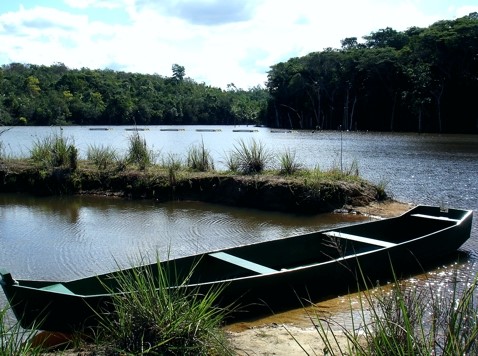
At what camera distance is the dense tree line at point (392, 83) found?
4866cm

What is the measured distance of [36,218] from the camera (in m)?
11.6

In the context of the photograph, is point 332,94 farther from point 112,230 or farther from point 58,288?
point 58,288

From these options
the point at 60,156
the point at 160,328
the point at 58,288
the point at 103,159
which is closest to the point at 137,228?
the point at 103,159

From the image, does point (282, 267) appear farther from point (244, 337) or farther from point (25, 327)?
point (25, 327)

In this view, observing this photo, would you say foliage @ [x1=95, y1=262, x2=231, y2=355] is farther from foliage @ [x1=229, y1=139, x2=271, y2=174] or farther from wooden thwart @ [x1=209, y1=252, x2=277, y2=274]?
foliage @ [x1=229, y1=139, x2=271, y2=174]

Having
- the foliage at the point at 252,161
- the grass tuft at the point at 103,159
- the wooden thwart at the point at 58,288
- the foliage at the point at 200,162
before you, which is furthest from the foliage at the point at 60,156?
the wooden thwart at the point at 58,288

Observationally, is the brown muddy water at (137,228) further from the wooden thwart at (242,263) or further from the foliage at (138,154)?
the foliage at (138,154)

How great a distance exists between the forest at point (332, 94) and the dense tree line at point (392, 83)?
10 centimetres

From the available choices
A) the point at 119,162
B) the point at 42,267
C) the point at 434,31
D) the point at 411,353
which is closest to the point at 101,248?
the point at 42,267

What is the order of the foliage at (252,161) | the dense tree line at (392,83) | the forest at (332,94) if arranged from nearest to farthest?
the foliage at (252,161) → the dense tree line at (392,83) → the forest at (332,94)

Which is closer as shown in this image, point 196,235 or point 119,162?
point 196,235

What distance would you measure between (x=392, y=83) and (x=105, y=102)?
44031mm

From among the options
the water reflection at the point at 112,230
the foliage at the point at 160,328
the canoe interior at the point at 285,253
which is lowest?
the water reflection at the point at 112,230

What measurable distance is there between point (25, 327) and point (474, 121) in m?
51.7
